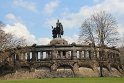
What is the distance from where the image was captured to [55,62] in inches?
2295

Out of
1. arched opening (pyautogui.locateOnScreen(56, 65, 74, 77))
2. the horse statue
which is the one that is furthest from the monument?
the horse statue

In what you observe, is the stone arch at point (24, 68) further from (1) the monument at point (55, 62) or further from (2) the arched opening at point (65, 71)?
(2) the arched opening at point (65, 71)

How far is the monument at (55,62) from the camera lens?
57.0m

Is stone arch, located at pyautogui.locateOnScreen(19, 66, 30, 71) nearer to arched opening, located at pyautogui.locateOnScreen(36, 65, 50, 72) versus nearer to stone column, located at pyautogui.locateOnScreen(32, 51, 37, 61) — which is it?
arched opening, located at pyautogui.locateOnScreen(36, 65, 50, 72)

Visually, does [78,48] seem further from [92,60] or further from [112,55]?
[112,55]

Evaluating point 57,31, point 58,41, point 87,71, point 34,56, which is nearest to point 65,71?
point 87,71

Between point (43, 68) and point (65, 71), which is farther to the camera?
point (43, 68)

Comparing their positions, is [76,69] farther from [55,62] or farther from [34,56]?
[34,56]

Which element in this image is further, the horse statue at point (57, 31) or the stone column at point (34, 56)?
the horse statue at point (57, 31)

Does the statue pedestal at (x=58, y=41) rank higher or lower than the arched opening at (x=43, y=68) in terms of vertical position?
higher

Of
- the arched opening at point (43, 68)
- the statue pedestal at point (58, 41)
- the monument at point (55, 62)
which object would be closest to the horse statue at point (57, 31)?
the statue pedestal at point (58, 41)

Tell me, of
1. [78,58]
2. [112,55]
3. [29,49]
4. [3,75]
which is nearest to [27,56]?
[29,49]

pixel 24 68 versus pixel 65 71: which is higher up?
pixel 24 68

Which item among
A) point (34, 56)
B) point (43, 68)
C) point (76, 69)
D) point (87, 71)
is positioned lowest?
point (87, 71)
